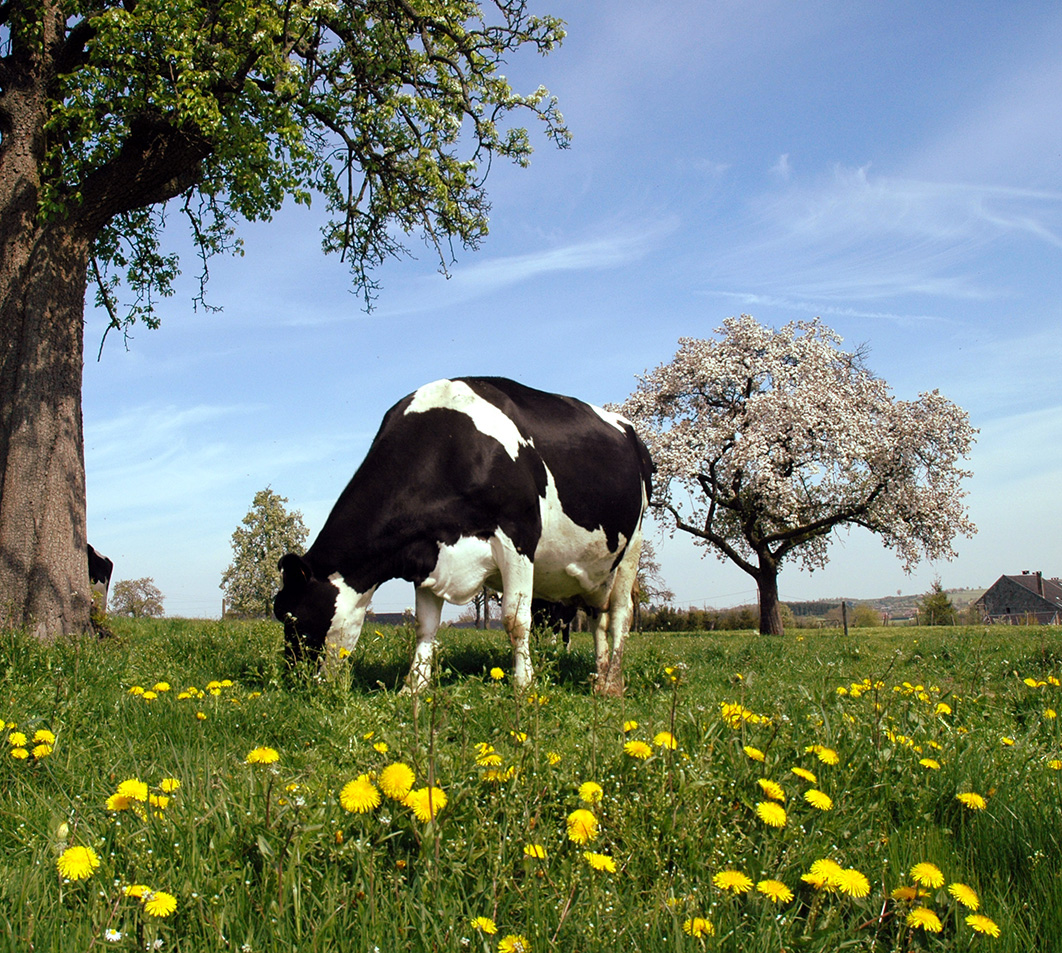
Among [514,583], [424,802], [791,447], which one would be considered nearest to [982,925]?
[424,802]

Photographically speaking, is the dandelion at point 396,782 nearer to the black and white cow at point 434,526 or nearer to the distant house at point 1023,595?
the black and white cow at point 434,526

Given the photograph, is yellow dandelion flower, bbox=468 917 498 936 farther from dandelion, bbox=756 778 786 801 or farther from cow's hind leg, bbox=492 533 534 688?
cow's hind leg, bbox=492 533 534 688

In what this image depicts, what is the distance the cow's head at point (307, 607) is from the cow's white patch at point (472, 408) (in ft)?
5.17

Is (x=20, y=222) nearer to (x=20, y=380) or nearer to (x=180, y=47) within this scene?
(x=20, y=380)

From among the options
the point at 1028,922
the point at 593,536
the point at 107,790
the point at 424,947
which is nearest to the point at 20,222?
the point at 593,536

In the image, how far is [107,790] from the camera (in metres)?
3.14

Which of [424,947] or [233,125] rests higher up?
[233,125]

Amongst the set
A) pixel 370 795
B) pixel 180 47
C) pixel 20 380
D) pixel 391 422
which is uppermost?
pixel 180 47

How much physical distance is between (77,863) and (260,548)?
191ft

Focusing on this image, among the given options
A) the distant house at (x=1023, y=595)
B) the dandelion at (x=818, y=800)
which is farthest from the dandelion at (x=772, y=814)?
the distant house at (x=1023, y=595)

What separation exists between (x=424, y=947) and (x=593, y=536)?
5836mm

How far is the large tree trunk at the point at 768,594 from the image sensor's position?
31609 mm

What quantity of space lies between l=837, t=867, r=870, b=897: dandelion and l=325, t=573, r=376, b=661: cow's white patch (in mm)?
4700

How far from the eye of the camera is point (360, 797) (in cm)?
226
